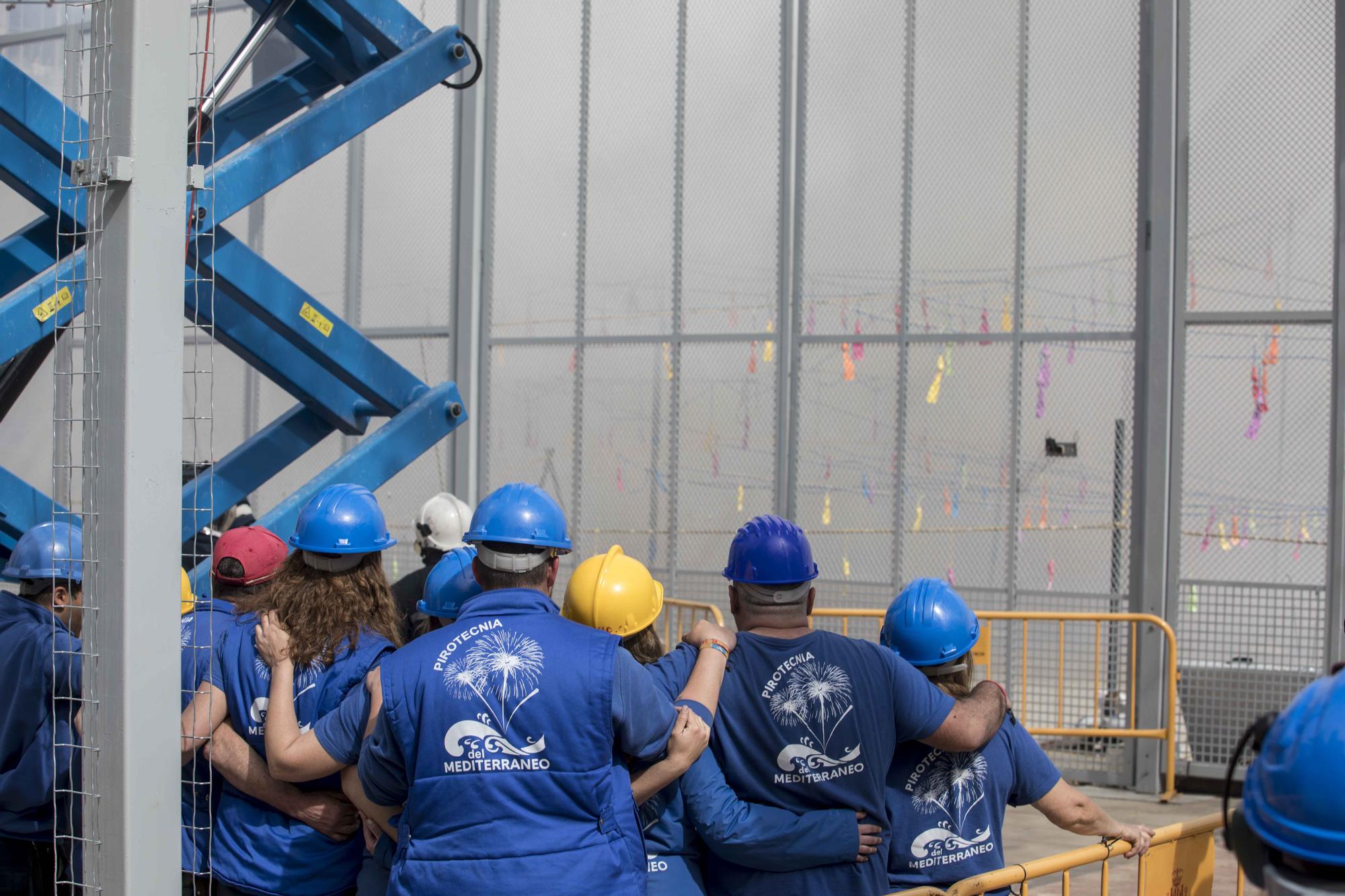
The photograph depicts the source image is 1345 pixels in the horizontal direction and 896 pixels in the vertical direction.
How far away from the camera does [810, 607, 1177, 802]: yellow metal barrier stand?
24.9ft

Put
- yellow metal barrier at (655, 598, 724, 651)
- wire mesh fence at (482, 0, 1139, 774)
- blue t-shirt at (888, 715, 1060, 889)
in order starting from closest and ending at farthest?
blue t-shirt at (888, 715, 1060, 889) < yellow metal barrier at (655, 598, 724, 651) < wire mesh fence at (482, 0, 1139, 774)

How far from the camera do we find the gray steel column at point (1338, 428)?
7523 millimetres

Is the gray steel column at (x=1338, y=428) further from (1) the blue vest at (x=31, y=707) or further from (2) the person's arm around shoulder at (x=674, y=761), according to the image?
(1) the blue vest at (x=31, y=707)

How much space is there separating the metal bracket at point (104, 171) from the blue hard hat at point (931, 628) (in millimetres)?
2207

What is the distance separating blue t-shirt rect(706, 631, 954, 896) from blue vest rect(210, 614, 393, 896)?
38.8 inches

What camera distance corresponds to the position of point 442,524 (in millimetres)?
5984

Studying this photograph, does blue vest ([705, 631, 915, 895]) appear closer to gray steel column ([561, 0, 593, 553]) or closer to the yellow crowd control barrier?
the yellow crowd control barrier

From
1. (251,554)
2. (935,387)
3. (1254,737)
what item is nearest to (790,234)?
(935,387)

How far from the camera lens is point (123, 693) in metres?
2.74

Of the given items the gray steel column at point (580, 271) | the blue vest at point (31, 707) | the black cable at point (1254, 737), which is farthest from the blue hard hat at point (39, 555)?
the gray steel column at point (580, 271)

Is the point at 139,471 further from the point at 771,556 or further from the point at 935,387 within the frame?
the point at 935,387

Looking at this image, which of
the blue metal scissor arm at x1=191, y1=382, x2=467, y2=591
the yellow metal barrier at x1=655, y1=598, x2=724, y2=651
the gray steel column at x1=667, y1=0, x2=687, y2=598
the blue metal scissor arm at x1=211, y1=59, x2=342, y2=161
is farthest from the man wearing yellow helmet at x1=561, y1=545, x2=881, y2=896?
the gray steel column at x1=667, y1=0, x2=687, y2=598

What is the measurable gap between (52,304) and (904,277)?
5.72 meters

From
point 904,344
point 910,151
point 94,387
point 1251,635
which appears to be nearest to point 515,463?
point 904,344
